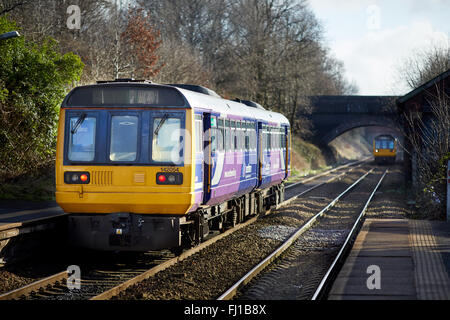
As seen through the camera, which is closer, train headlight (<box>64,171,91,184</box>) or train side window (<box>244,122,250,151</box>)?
train headlight (<box>64,171,91,184</box>)

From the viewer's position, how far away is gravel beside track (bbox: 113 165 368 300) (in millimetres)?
8633

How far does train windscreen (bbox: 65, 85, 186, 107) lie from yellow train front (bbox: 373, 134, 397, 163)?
4645cm

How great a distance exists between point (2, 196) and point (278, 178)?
308 inches

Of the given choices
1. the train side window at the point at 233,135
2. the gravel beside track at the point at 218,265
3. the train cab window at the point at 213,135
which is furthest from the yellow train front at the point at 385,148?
the train cab window at the point at 213,135

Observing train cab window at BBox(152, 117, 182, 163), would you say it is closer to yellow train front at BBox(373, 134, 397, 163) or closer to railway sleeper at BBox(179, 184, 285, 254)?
railway sleeper at BBox(179, 184, 285, 254)

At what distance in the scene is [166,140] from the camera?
33.3 ft

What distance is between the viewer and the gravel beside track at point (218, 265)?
863 centimetres

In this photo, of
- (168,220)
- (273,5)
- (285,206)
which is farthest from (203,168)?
(273,5)

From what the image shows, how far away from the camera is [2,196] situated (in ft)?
54.3

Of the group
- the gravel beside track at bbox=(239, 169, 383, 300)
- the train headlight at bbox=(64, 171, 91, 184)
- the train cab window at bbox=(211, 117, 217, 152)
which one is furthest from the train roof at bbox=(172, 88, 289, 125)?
the gravel beside track at bbox=(239, 169, 383, 300)

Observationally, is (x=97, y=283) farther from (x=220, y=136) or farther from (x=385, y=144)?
(x=385, y=144)

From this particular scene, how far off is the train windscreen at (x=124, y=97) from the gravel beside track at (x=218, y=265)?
2723 millimetres

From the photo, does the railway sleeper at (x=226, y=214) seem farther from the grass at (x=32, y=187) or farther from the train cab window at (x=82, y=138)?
the grass at (x=32, y=187)

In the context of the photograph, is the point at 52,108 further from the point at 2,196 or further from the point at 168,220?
the point at 168,220
